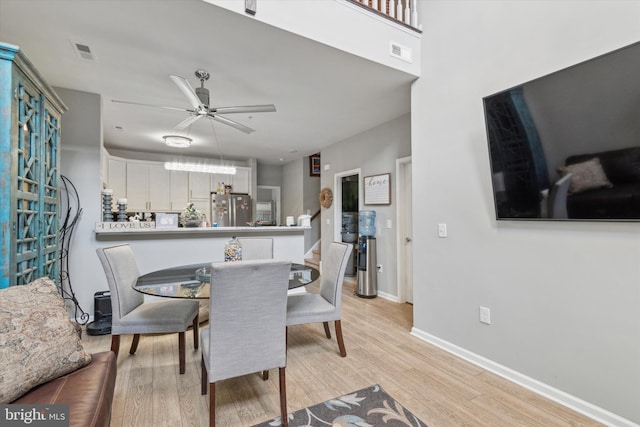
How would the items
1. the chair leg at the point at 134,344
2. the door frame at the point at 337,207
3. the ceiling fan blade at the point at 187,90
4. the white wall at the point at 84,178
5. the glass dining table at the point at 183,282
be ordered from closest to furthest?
1. the glass dining table at the point at 183,282
2. the ceiling fan blade at the point at 187,90
3. the chair leg at the point at 134,344
4. the white wall at the point at 84,178
5. the door frame at the point at 337,207

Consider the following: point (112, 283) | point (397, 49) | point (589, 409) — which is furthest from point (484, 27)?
point (112, 283)

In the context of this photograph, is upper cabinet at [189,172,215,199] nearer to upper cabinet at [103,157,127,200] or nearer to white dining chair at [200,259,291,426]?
upper cabinet at [103,157,127,200]

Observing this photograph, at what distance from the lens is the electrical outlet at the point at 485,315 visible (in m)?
2.33

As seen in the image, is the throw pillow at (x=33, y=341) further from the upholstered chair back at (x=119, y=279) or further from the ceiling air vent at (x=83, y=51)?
the ceiling air vent at (x=83, y=51)

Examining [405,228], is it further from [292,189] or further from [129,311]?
[292,189]

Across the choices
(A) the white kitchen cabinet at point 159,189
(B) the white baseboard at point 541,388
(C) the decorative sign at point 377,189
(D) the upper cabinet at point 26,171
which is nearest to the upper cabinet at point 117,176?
(A) the white kitchen cabinet at point 159,189

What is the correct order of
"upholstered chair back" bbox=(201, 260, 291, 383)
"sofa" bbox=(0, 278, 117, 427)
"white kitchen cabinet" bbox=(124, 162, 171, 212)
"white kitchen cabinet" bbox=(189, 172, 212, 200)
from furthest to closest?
"white kitchen cabinet" bbox=(189, 172, 212, 200)
"white kitchen cabinet" bbox=(124, 162, 171, 212)
"upholstered chair back" bbox=(201, 260, 291, 383)
"sofa" bbox=(0, 278, 117, 427)

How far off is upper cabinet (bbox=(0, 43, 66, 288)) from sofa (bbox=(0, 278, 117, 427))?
1.78 ft

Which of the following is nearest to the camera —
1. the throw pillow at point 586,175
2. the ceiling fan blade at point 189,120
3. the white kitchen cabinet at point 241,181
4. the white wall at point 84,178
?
the throw pillow at point 586,175

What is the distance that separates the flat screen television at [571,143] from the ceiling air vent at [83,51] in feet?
10.9

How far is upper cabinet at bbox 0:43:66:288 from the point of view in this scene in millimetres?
1584

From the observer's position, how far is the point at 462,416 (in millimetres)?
1782

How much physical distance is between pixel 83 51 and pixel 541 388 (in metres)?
4.47

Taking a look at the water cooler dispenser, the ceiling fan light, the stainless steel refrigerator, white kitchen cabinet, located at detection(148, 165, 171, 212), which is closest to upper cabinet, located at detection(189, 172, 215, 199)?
the stainless steel refrigerator
